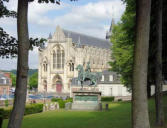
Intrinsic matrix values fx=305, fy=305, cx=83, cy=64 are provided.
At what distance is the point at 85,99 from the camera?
30.9 metres

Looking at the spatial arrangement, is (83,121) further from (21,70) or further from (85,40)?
(85,40)

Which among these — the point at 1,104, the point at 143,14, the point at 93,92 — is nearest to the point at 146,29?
the point at 143,14

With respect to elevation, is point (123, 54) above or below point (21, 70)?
above

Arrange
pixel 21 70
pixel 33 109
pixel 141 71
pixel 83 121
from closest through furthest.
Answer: pixel 141 71, pixel 21 70, pixel 83 121, pixel 33 109

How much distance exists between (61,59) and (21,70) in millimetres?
73406

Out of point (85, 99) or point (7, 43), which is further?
point (85, 99)

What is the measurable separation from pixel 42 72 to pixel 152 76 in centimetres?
6477

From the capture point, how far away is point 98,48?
92938mm

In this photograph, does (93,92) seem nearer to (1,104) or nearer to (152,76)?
(152,76)

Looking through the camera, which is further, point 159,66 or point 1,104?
point 1,104

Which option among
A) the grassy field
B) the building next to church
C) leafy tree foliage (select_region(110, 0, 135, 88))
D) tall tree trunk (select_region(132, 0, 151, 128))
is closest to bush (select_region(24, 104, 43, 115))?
the grassy field

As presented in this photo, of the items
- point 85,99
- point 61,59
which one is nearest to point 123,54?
point 85,99

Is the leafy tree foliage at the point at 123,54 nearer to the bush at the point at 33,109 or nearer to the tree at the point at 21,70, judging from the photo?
the bush at the point at 33,109

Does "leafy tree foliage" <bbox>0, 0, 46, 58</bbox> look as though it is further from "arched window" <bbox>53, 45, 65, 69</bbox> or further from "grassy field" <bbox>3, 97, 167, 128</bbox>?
"arched window" <bbox>53, 45, 65, 69</bbox>
